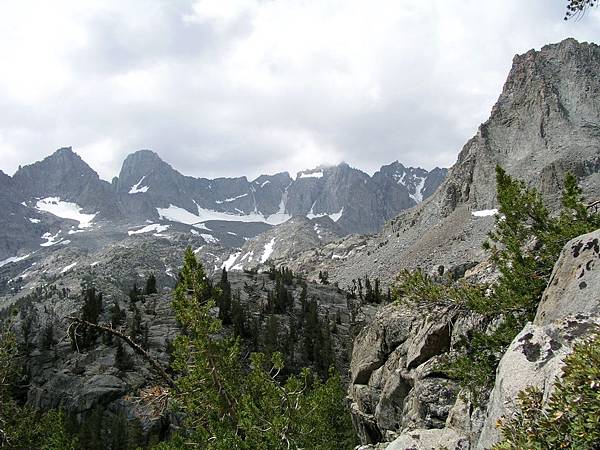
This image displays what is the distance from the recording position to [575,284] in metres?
7.57

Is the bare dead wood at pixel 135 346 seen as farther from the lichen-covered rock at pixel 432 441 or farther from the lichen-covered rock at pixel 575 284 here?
the lichen-covered rock at pixel 575 284

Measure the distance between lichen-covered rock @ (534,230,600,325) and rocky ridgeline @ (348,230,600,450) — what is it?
2 centimetres

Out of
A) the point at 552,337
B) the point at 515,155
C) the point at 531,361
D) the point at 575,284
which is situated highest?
the point at 515,155

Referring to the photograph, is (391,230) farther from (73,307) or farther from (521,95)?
(73,307)

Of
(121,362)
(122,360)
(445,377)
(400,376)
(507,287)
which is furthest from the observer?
(122,360)

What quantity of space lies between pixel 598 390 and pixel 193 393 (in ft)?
37.5

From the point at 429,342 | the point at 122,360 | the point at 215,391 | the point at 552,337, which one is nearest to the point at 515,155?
the point at 122,360

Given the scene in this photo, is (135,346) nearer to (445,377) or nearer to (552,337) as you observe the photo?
(445,377)

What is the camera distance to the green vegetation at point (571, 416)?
4379 mm

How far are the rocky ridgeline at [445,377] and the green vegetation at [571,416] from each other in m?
0.74

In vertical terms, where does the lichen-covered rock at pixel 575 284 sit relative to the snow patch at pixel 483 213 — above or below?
below

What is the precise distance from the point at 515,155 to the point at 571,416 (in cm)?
15214

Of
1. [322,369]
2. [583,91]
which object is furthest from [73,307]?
[583,91]

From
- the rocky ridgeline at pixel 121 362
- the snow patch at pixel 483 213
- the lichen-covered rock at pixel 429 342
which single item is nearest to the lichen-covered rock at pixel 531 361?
the lichen-covered rock at pixel 429 342
